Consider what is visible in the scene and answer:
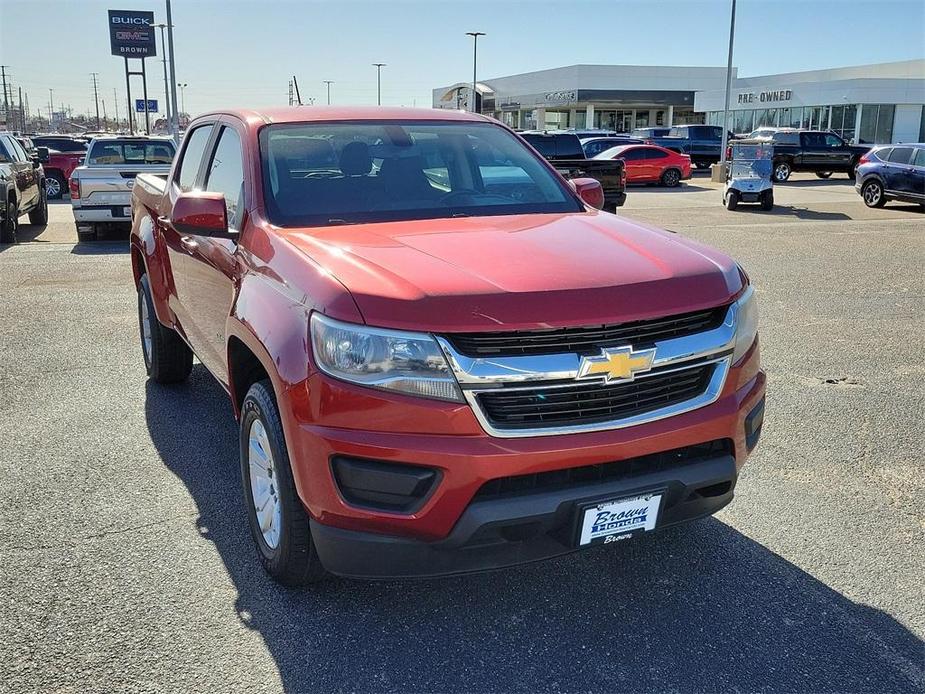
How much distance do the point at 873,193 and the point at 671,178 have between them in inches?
352

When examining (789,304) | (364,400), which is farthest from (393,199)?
(789,304)

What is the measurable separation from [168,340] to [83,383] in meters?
0.86

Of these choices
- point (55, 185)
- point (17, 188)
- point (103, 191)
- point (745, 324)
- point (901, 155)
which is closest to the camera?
point (745, 324)

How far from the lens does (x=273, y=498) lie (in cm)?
319

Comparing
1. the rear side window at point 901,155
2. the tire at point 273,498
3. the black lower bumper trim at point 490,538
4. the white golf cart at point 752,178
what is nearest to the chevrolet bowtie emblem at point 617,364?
the black lower bumper trim at point 490,538

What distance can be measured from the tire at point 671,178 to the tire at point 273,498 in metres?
27.5

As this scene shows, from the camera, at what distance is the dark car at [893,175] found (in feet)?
64.2

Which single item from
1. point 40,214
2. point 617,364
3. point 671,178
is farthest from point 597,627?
point 671,178

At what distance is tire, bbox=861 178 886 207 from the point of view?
2062 cm

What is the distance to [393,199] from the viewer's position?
392cm

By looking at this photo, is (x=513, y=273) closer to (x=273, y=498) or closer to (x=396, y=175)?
(x=273, y=498)

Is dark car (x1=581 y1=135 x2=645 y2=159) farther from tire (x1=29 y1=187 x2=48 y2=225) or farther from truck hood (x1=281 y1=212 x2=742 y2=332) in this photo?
truck hood (x1=281 y1=212 x2=742 y2=332)

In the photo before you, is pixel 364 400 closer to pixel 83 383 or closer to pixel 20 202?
pixel 83 383

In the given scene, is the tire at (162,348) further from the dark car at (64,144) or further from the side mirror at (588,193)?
the dark car at (64,144)
